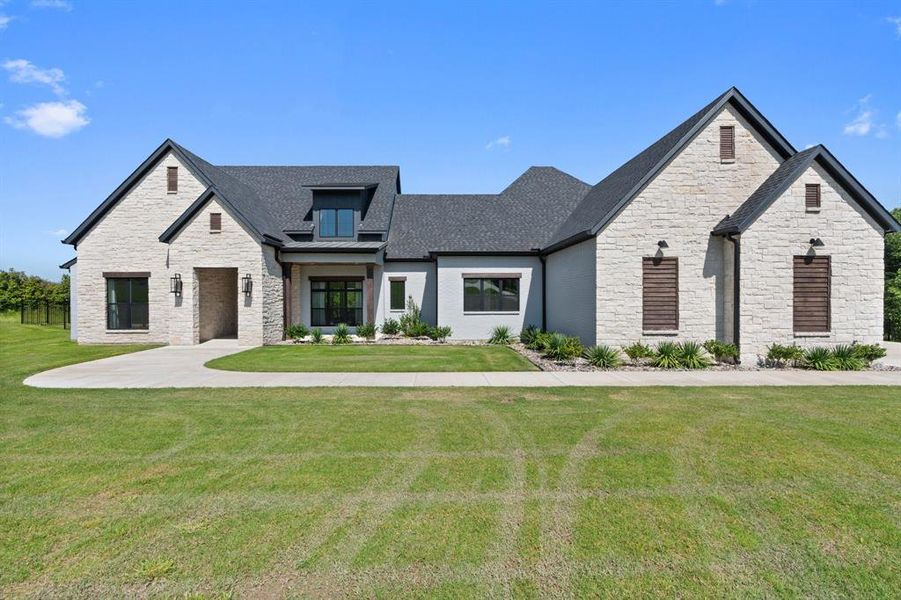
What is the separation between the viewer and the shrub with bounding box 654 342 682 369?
13.9m

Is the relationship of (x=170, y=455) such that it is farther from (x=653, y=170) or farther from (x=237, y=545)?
(x=653, y=170)

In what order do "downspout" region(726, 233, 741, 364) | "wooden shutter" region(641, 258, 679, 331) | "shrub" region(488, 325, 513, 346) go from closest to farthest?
1. "downspout" region(726, 233, 741, 364)
2. "wooden shutter" region(641, 258, 679, 331)
3. "shrub" region(488, 325, 513, 346)

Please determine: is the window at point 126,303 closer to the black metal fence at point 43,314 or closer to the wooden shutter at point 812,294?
the black metal fence at point 43,314

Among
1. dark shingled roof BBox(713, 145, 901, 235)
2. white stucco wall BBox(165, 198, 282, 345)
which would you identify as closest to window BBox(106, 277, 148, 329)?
white stucco wall BBox(165, 198, 282, 345)

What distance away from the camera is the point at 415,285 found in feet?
75.5

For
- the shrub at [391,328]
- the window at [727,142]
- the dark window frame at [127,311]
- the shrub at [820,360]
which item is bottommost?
the shrub at [820,360]

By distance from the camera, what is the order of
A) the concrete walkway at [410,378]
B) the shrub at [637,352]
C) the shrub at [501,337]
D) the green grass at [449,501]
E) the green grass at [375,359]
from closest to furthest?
the green grass at [449,501]
the concrete walkway at [410,378]
the green grass at [375,359]
the shrub at [637,352]
the shrub at [501,337]

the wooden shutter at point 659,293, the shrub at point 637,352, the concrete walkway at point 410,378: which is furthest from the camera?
the wooden shutter at point 659,293

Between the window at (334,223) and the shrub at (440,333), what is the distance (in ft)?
22.4

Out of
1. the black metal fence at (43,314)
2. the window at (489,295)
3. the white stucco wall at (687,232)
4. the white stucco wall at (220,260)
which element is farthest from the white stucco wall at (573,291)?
the black metal fence at (43,314)

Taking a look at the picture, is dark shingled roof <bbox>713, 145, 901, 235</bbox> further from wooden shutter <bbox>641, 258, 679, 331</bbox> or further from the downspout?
wooden shutter <bbox>641, 258, 679, 331</bbox>

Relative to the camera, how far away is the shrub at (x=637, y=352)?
47.0 ft

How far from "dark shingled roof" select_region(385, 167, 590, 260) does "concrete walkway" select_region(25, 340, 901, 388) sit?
33.8 ft

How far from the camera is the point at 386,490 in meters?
4.96
